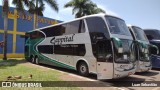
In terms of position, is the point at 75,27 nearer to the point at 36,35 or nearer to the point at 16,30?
the point at 36,35

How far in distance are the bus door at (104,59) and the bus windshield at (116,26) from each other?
835mm

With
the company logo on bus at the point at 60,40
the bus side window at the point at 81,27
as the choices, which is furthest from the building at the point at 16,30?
the bus side window at the point at 81,27

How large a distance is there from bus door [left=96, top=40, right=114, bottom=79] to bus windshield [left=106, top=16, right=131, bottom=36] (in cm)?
84

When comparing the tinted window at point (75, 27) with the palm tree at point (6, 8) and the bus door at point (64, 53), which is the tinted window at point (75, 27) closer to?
the bus door at point (64, 53)

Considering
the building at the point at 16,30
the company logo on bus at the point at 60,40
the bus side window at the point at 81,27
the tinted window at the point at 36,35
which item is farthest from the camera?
the building at the point at 16,30

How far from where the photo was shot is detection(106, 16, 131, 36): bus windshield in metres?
10.8

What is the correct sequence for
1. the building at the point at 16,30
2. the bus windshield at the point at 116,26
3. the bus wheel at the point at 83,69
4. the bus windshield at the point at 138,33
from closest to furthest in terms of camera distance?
the bus windshield at the point at 116,26 → the bus wheel at the point at 83,69 → the bus windshield at the point at 138,33 → the building at the point at 16,30

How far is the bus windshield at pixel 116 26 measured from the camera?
10.8m

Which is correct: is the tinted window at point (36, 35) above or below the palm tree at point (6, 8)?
below

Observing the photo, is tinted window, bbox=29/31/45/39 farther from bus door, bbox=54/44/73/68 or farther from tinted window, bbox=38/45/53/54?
bus door, bbox=54/44/73/68

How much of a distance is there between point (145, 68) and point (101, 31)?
4861mm

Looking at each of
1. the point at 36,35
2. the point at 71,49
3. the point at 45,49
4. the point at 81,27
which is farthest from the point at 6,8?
the point at 81,27

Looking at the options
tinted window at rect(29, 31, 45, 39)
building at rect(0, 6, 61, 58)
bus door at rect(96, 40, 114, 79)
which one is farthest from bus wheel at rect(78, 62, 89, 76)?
building at rect(0, 6, 61, 58)

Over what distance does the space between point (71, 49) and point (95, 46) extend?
2.78 metres
